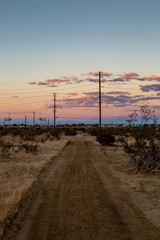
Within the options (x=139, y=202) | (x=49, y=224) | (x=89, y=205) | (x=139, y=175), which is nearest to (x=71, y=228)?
(x=49, y=224)

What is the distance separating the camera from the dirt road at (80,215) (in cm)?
542

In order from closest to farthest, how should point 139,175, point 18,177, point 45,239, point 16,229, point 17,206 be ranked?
point 45,239 → point 16,229 → point 17,206 → point 18,177 → point 139,175

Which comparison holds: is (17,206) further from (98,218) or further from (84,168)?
(84,168)

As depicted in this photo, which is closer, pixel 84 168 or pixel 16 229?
pixel 16 229

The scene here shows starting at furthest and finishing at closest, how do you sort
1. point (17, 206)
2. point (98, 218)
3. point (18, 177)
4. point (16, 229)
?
point (18, 177) → point (17, 206) → point (98, 218) → point (16, 229)

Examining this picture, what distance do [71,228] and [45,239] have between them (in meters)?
0.77

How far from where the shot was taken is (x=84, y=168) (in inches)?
563

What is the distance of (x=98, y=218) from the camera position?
6367 mm

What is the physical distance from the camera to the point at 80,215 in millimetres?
6586

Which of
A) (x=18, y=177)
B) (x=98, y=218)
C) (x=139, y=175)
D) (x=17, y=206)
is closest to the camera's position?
(x=98, y=218)

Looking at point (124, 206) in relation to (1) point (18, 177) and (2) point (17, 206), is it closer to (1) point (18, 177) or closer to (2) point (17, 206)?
(2) point (17, 206)

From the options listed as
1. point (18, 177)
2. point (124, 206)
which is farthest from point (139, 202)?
point (18, 177)

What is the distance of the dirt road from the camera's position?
213 inches

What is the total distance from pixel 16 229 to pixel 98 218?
81.1 inches
